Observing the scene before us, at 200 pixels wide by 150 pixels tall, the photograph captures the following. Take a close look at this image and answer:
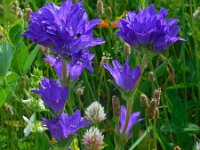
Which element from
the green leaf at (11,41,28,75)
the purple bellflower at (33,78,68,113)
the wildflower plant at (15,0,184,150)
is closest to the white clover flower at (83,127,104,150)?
the wildflower plant at (15,0,184,150)

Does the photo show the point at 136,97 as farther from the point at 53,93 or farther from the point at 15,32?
the point at 53,93

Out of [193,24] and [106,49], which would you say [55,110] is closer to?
[193,24]

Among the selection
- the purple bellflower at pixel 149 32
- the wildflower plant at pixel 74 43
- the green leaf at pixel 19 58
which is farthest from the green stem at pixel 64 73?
the green leaf at pixel 19 58

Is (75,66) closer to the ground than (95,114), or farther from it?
farther from it

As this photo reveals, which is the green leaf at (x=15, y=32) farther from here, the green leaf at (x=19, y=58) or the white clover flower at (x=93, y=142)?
the white clover flower at (x=93, y=142)

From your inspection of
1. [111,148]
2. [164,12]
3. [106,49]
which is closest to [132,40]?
[164,12]

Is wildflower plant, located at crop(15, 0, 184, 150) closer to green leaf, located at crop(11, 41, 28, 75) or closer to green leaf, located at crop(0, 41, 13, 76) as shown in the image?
green leaf, located at crop(0, 41, 13, 76)

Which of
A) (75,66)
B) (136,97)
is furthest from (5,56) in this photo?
(136,97)

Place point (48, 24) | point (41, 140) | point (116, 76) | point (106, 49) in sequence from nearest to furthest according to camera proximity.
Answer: point (48, 24), point (116, 76), point (41, 140), point (106, 49)
